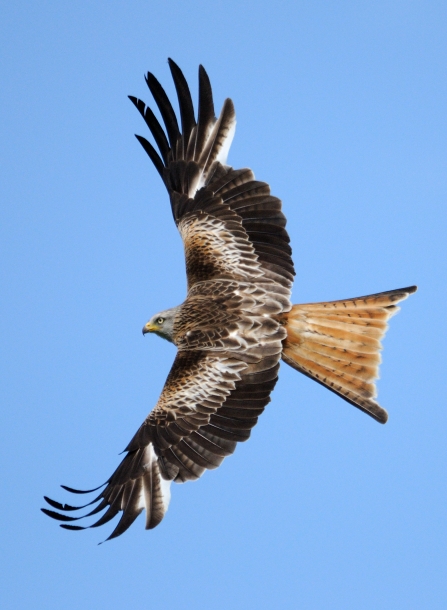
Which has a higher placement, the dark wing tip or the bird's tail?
the bird's tail

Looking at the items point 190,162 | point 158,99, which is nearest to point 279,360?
point 190,162

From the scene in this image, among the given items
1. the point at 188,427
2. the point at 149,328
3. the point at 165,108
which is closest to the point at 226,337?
the point at 188,427

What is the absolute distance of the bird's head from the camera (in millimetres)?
9961

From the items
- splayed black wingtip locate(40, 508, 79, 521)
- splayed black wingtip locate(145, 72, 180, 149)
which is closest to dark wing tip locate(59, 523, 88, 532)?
splayed black wingtip locate(40, 508, 79, 521)

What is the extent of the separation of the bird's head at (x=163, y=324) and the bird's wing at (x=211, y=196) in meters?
0.47

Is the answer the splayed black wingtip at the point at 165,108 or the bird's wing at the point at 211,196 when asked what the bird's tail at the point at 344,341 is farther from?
the splayed black wingtip at the point at 165,108

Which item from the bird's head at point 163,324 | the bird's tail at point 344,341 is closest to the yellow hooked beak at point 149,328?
the bird's head at point 163,324

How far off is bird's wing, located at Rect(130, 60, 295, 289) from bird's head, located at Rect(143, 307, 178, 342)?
18.3 inches

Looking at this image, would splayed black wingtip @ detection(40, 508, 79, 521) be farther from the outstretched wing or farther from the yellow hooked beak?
the yellow hooked beak

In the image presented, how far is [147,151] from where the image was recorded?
1146 cm

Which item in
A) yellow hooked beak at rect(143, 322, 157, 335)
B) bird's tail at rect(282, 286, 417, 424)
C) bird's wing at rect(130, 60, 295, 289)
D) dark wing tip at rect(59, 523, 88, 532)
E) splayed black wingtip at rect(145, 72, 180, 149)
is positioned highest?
splayed black wingtip at rect(145, 72, 180, 149)

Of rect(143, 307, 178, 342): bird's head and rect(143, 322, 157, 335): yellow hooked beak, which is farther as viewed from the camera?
rect(143, 322, 157, 335): yellow hooked beak

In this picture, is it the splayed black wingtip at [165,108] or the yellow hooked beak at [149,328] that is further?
the splayed black wingtip at [165,108]

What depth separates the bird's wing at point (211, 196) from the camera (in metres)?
10.0
